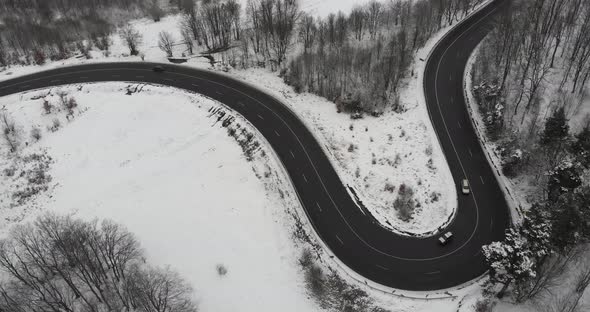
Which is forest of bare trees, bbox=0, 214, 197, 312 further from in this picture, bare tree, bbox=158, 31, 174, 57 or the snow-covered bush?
bare tree, bbox=158, 31, 174, 57

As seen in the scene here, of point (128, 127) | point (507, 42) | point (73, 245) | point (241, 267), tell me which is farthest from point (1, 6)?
point (507, 42)

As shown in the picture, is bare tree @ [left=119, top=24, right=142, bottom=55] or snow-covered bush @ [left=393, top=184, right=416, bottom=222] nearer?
snow-covered bush @ [left=393, top=184, right=416, bottom=222]

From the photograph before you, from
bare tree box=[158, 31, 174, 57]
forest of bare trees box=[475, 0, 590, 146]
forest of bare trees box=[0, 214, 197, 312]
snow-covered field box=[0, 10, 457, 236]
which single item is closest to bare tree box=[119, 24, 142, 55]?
bare tree box=[158, 31, 174, 57]

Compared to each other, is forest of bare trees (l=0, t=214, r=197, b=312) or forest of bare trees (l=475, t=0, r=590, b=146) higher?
forest of bare trees (l=475, t=0, r=590, b=146)

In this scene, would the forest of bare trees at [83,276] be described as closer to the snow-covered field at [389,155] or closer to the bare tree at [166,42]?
the snow-covered field at [389,155]

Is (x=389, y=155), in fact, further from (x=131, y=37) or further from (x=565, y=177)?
(x=131, y=37)

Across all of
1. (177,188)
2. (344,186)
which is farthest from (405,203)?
(177,188)
